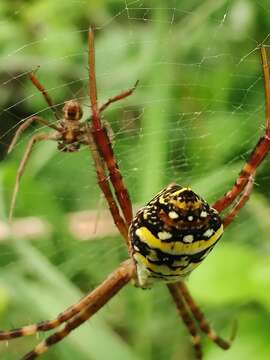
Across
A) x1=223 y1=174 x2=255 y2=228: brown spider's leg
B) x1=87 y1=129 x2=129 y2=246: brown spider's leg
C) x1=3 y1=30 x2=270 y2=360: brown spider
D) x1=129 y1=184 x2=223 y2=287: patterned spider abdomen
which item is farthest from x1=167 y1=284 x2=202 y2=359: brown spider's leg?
x1=129 y1=184 x2=223 y2=287: patterned spider abdomen

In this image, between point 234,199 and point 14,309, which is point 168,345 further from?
point 234,199

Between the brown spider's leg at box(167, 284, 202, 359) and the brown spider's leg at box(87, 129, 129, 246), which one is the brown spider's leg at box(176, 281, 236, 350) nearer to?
the brown spider's leg at box(167, 284, 202, 359)

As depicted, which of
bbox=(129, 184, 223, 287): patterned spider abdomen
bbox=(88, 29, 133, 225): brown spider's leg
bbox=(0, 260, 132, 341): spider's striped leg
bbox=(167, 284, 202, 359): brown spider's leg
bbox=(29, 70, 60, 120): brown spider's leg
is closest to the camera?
bbox=(129, 184, 223, 287): patterned spider abdomen

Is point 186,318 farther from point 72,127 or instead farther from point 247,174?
point 72,127

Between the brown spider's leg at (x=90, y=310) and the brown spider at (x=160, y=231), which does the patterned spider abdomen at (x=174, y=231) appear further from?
the brown spider's leg at (x=90, y=310)

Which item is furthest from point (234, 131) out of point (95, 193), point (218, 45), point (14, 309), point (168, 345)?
point (14, 309)

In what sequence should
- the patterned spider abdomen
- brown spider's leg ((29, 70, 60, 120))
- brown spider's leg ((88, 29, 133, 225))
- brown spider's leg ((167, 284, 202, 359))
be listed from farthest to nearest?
1. brown spider's leg ((167, 284, 202, 359))
2. brown spider's leg ((29, 70, 60, 120))
3. brown spider's leg ((88, 29, 133, 225))
4. the patterned spider abdomen

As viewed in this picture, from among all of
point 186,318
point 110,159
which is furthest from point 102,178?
point 186,318
